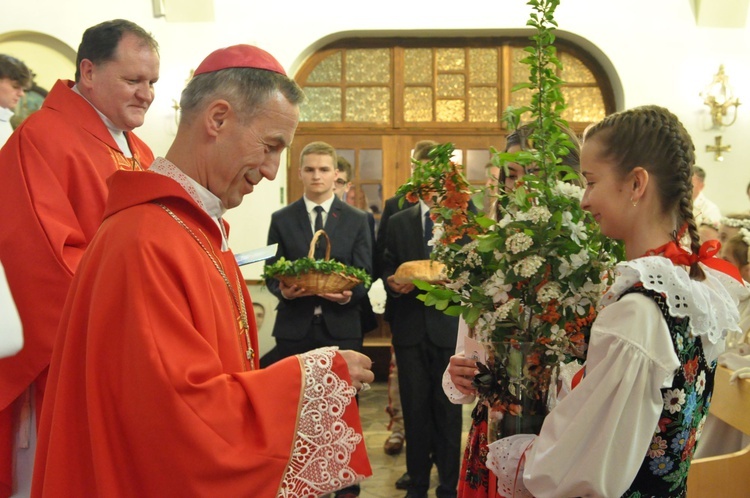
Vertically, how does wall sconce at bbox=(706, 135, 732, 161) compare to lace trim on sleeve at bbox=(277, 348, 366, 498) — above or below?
above

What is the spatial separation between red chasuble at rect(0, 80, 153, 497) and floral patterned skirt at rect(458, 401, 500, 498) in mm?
1241

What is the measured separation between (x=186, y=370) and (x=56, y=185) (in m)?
1.32

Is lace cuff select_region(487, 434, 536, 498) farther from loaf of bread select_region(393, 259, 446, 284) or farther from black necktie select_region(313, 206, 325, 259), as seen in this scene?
black necktie select_region(313, 206, 325, 259)

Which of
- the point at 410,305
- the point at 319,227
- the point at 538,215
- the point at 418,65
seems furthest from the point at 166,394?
the point at 418,65

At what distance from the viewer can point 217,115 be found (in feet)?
5.62

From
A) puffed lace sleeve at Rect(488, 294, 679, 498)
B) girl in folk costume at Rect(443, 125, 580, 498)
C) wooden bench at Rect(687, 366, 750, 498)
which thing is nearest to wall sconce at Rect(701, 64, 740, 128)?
wooden bench at Rect(687, 366, 750, 498)

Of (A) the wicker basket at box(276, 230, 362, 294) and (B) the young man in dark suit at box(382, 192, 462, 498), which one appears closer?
(A) the wicker basket at box(276, 230, 362, 294)

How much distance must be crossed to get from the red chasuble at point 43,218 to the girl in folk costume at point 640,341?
1384mm

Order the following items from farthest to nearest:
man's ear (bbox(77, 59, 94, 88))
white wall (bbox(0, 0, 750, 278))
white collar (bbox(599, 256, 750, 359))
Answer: white wall (bbox(0, 0, 750, 278)) < man's ear (bbox(77, 59, 94, 88)) < white collar (bbox(599, 256, 750, 359))

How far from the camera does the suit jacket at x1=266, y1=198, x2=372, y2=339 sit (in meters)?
4.52

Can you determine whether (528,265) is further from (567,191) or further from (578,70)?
(578,70)

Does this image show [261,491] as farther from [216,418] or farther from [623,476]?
[623,476]

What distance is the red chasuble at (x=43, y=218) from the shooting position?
2373 millimetres

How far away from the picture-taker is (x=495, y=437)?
1.88 m
